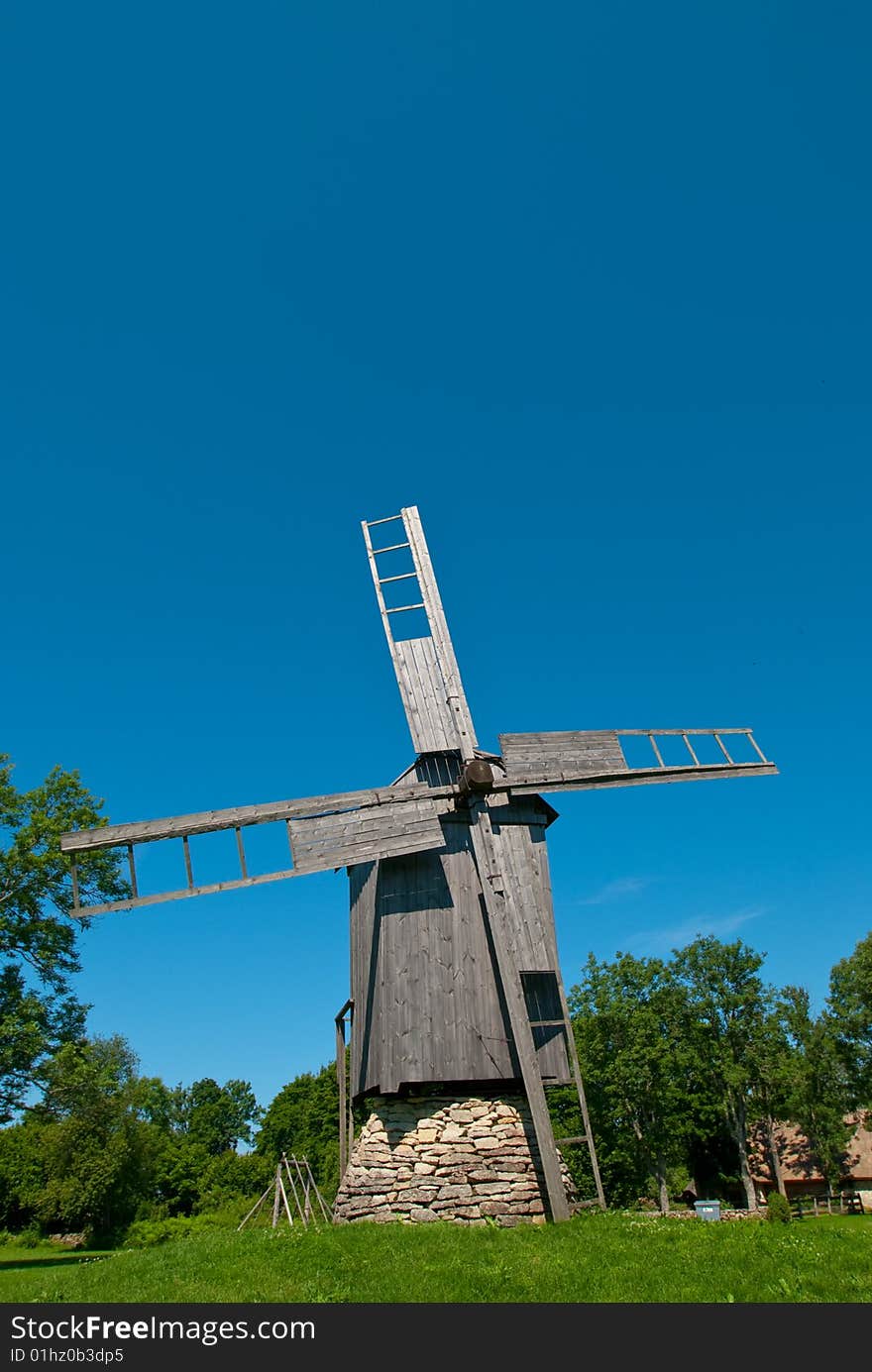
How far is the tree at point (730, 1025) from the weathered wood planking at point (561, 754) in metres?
Answer: 29.4

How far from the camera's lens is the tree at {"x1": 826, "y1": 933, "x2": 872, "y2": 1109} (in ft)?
116

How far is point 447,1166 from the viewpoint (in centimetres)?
1305

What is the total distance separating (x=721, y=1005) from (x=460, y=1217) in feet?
107

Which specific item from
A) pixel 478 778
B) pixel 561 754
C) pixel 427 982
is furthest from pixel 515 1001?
pixel 561 754

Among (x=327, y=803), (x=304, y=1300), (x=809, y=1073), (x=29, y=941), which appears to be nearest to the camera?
(x=304, y=1300)

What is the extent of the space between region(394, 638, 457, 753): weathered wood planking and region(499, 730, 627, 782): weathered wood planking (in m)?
1.23

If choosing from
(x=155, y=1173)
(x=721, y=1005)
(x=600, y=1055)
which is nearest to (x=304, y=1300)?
(x=600, y=1055)

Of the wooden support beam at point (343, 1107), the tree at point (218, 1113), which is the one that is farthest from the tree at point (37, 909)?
the tree at point (218, 1113)

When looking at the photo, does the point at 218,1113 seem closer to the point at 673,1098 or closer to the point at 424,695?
the point at 673,1098

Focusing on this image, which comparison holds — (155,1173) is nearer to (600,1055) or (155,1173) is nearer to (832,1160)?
(600,1055)

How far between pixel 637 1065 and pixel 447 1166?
2800cm

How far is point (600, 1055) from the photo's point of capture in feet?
128

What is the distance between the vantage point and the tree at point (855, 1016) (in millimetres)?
35312
